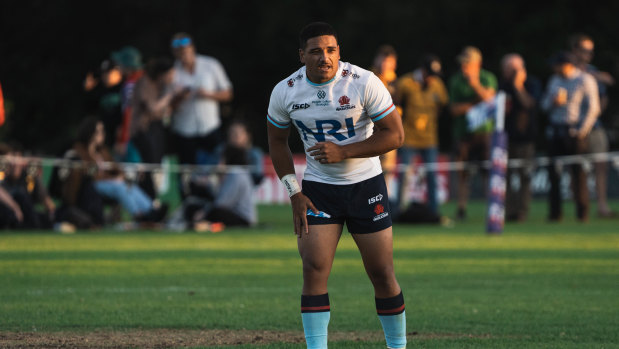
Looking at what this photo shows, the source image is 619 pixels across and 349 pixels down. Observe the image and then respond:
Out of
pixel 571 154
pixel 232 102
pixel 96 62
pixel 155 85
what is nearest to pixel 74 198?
pixel 155 85

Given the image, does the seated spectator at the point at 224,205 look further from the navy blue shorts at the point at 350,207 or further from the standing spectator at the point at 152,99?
the navy blue shorts at the point at 350,207

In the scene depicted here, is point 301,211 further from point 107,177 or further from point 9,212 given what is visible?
point 107,177

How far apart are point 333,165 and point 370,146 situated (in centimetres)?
29

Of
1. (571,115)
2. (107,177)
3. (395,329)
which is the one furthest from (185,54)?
(395,329)

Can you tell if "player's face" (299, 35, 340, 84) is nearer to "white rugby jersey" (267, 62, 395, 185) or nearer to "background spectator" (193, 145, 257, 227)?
"white rugby jersey" (267, 62, 395, 185)

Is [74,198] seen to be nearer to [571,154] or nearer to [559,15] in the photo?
[571,154]

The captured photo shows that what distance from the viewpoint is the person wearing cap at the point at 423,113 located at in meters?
19.6

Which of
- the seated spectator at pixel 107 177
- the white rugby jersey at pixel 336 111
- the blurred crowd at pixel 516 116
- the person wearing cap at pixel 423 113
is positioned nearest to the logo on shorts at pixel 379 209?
the white rugby jersey at pixel 336 111

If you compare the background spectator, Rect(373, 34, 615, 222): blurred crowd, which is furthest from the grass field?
Rect(373, 34, 615, 222): blurred crowd

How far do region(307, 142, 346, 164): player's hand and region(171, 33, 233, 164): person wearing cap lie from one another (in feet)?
38.2

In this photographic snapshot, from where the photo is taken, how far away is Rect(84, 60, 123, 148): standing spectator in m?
19.7

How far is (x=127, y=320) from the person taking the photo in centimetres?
900

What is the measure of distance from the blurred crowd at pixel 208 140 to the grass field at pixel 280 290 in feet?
4.20

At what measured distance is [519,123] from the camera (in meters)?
20.0
